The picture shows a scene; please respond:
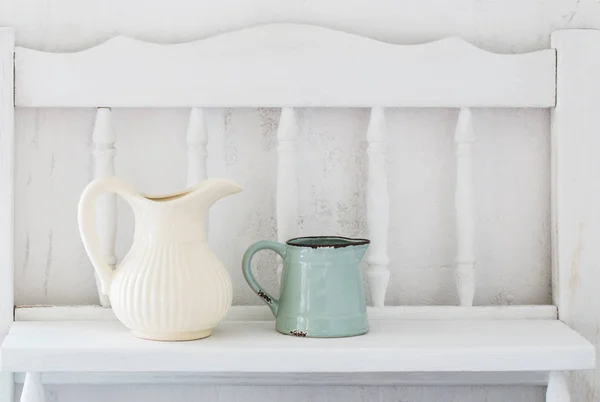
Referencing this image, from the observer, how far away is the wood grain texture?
3.14 feet

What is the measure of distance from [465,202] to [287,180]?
0.22 m

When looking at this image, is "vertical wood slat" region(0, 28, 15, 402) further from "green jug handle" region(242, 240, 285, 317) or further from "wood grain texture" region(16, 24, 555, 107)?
"green jug handle" region(242, 240, 285, 317)

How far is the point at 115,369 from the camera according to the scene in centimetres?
81

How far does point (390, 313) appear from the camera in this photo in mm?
978

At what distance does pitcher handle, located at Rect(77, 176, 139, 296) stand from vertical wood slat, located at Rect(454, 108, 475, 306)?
0.39 m

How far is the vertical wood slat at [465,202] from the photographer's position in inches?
38.4

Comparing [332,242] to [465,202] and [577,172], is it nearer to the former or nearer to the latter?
[465,202]

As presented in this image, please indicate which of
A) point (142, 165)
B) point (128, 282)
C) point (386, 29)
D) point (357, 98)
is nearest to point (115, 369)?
point (128, 282)

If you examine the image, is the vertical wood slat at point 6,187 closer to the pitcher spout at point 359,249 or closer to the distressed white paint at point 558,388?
the pitcher spout at point 359,249

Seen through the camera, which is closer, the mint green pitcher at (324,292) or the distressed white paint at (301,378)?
the mint green pitcher at (324,292)

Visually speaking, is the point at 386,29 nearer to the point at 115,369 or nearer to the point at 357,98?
the point at 357,98

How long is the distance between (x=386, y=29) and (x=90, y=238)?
1.45ft

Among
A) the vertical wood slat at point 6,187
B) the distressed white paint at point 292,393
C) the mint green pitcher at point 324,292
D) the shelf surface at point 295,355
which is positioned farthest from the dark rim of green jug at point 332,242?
the vertical wood slat at point 6,187

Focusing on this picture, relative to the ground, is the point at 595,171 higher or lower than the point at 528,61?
lower
